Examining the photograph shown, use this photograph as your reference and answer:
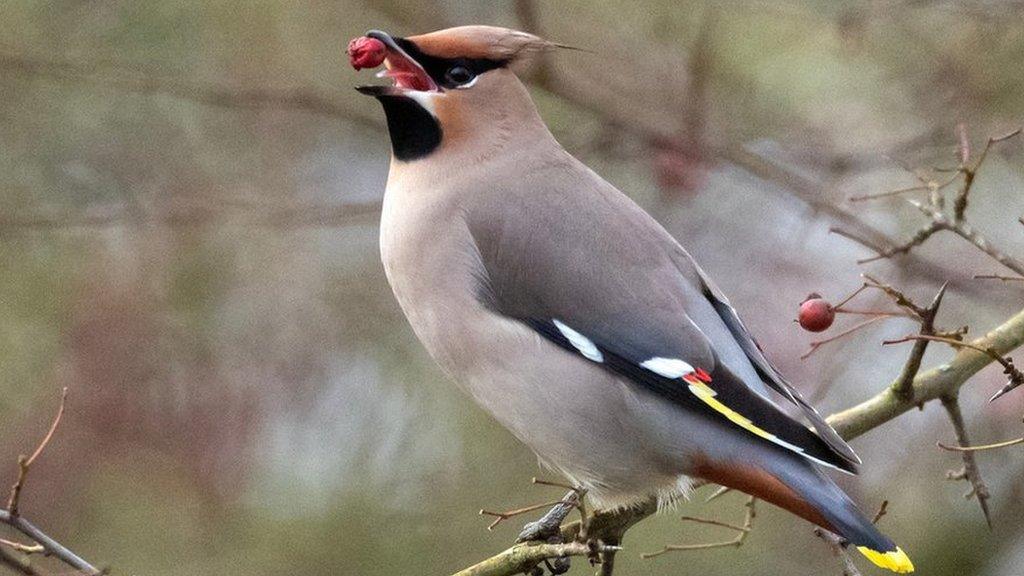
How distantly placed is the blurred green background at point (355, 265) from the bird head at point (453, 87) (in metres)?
0.81

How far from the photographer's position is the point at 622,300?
345 centimetres

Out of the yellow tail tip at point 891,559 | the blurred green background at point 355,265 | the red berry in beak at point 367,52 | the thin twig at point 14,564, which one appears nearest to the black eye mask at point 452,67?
the red berry in beak at point 367,52

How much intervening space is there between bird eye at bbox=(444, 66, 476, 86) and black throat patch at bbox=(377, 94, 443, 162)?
0.29 ft

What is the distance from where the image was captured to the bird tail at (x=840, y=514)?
10.1 ft

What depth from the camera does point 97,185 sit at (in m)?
5.35

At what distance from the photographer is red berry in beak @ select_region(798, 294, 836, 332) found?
11.3ft

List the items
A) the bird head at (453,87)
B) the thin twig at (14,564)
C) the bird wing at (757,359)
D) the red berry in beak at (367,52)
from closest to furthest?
the thin twig at (14,564) → the bird wing at (757,359) → the red berry in beak at (367,52) → the bird head at (453,87)

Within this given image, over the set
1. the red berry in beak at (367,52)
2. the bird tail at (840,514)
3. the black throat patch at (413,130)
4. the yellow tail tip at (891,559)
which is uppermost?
the red berry in beak at (367,52)

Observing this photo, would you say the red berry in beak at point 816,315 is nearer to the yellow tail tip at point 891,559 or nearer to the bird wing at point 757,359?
the bird wing at point 757,359

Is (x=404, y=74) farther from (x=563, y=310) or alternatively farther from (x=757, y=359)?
(x=757, y=359)

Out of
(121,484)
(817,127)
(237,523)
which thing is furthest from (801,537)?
(121,484)

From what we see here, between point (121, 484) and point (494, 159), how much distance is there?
1894mm

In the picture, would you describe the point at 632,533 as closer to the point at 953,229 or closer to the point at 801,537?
the point at 801,537

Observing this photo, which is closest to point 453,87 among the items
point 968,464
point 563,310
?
point 563,310
